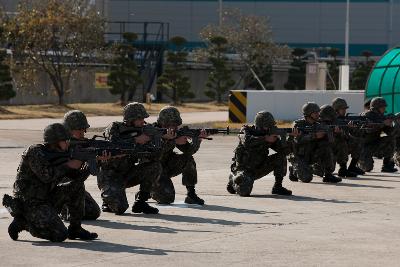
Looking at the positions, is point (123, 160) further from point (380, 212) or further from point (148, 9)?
point (148, 9)

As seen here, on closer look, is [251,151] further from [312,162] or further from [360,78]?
Result: [360,78]

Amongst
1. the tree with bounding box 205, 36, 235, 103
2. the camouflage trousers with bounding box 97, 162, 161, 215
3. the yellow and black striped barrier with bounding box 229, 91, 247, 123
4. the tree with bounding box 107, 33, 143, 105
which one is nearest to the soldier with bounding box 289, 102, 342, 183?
the camouflage trousers with bounding box 97, 162, 161, 215

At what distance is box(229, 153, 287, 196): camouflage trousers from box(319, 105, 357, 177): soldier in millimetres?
3273

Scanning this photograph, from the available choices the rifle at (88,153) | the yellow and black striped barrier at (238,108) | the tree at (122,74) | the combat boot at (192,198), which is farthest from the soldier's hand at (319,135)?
the tree at (122,74)

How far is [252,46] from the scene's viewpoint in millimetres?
69250

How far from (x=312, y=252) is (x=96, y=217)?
354 cm

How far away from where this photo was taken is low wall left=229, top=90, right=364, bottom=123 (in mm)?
38531

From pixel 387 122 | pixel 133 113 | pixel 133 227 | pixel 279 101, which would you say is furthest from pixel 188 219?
pixel 279 101

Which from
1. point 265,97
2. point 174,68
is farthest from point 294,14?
point 265,97

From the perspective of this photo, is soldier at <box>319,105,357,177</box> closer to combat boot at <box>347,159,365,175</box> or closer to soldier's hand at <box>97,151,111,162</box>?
combat boot at <box>347,159,365,175</box>

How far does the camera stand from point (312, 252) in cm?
1233

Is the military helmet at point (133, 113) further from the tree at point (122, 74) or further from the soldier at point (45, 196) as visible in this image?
the tree at point (122, 74)

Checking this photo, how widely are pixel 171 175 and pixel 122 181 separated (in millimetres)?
1538

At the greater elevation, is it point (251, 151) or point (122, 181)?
point (251, 151)
